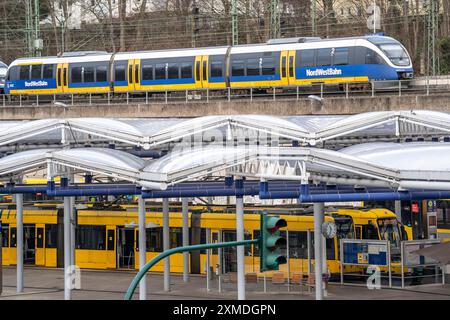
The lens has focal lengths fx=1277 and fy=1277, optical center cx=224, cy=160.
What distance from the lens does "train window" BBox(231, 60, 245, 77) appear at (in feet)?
176

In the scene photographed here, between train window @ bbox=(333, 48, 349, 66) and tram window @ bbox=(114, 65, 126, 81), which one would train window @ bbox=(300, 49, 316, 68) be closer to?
train window @ bbox=(333, 48, 349, 66)

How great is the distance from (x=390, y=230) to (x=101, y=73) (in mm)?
22289

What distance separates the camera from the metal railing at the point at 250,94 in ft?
159

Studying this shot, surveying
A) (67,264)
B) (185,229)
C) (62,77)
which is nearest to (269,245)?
(67,264)

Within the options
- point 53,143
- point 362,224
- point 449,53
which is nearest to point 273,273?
point 362,224

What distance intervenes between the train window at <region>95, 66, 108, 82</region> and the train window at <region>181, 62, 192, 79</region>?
4.37 m

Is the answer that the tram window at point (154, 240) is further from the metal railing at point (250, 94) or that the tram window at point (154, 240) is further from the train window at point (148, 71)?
the train window at point (148, 71)

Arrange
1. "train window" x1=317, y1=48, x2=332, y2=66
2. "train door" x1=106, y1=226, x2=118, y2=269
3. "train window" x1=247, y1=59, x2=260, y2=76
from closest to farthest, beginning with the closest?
"train door" x1=106, y1=226, x2=118, y2=269 < "train window" x1=317, y1=48, x2=332, y2=66 < "train window" x1=247, y1=59, x2=260, y2=76

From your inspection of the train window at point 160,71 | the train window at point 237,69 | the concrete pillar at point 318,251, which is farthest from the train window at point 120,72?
the concrete pillar at point 318,251

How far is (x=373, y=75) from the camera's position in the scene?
50.6 metres

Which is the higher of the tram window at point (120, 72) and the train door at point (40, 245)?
the tram window at point (120, 72)

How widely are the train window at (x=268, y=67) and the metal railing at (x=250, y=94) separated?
71 cm

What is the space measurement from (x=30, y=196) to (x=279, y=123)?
27528 mm

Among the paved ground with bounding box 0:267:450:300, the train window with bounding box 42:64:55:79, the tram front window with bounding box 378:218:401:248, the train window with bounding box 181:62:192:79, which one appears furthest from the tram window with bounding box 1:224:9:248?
the train window with bounding box 42:64:55:79
